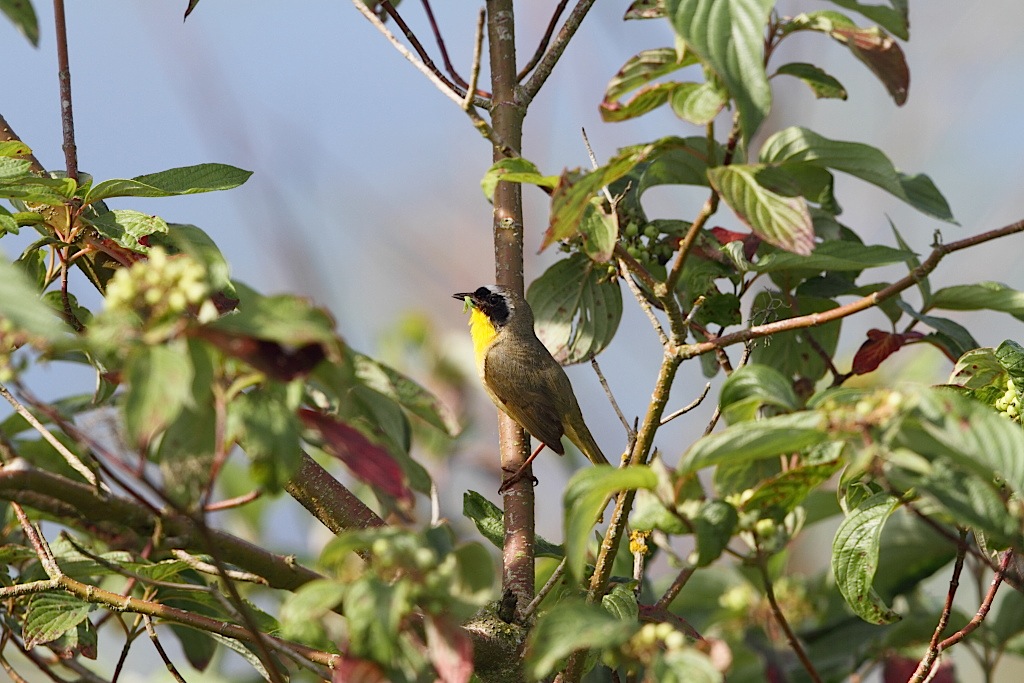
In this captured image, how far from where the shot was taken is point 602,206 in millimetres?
1600

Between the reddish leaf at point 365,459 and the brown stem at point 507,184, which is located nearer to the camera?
the reddish leaf at point 365,459

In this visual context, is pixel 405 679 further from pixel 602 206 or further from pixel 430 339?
pixel 430 339

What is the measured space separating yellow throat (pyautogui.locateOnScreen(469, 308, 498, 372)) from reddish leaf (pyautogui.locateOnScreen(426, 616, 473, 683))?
9.86 feet

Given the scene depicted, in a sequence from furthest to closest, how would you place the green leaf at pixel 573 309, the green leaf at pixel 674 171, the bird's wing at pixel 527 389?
1. the bird's wing at pixel 527 389
2. the green leaf at pixel 573 309
3. the green leaf at pixel 674 171

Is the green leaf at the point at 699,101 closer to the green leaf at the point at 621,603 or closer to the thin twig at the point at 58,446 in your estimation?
the green leaf at the point at 621,603

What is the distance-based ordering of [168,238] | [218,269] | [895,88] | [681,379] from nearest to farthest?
[218,269] → [895,88] → [168,238] → [681,379]

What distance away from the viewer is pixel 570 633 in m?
1.11

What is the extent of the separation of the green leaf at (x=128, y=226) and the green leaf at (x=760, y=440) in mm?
1039

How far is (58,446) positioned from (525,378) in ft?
8.10

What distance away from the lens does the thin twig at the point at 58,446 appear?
4.60ft

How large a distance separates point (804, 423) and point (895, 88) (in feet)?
2.99

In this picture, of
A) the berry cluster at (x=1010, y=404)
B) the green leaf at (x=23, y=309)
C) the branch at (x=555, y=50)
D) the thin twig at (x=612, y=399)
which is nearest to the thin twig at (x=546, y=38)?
the branch at (x=555, y=50)

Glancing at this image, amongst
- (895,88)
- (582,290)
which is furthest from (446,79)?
(895,88)

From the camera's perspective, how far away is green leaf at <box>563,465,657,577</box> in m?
1.14
